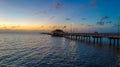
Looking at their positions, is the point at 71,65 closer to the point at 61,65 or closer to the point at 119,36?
the point at 61,65

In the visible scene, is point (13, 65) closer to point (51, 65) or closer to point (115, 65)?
point (51, 65)

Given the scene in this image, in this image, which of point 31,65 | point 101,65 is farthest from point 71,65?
point 31,65

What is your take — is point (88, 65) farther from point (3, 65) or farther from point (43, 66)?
point (3, 65)

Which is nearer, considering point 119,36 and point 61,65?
point 61,65

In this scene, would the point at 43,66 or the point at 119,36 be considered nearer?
the point at 43,66

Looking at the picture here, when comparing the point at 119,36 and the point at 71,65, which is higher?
the point at 119,36

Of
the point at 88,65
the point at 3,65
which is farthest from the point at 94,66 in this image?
the point at 3,65

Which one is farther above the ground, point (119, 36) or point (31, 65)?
point (119, 36)

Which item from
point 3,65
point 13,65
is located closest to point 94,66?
point 13,65
